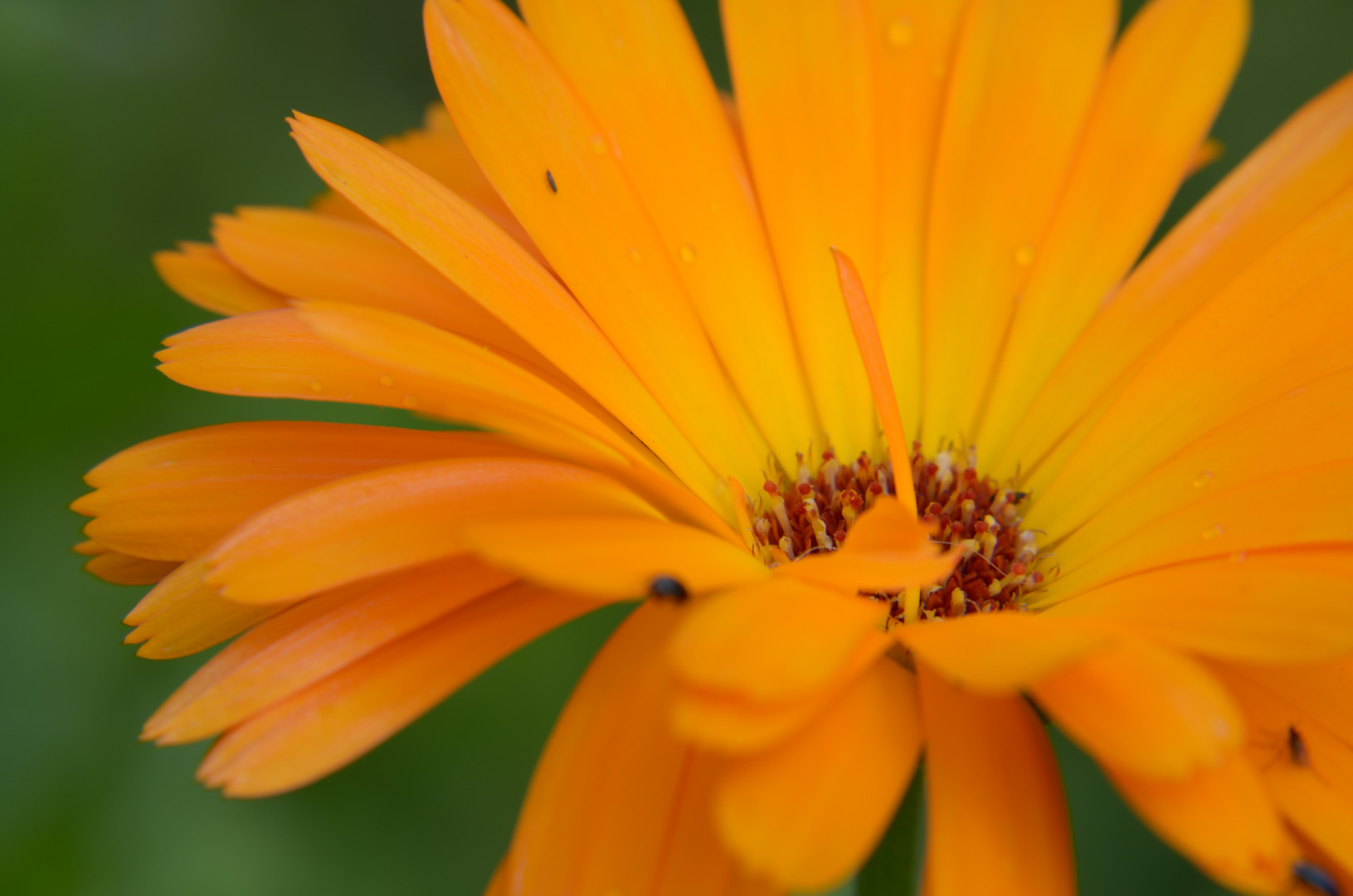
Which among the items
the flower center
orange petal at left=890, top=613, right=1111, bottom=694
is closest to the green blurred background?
the flower center

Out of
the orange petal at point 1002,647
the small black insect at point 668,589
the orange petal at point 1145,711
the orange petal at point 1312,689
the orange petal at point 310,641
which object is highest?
the orange petal at point 310,641

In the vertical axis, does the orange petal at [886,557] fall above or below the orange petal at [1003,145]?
below

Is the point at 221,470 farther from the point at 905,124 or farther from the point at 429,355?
the point at 905,124

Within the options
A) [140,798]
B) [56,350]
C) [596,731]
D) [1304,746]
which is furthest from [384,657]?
[56,350]

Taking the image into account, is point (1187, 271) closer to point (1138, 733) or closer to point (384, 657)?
point (1138, 733)

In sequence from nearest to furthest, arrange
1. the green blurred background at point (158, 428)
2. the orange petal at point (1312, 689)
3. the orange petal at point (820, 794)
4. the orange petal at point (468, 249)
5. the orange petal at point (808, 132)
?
the orange petal at point (820, 794), the orange petal at point (1312, 689), the orange petal at point (468, 249), the orange petal at point (808, 132), the green blurred background at point (158, 428)

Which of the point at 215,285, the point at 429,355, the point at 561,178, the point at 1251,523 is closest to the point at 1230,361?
the point at 1251,523

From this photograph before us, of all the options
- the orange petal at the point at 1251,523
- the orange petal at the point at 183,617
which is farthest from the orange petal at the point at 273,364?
the orange petal at the point at 1251,523

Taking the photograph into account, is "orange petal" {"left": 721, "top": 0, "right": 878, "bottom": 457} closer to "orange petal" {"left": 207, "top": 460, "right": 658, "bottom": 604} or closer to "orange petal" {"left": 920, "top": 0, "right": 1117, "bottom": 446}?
"orange petal" {"left": 920, "top": 0, "right": 1117, "bottom": 446}

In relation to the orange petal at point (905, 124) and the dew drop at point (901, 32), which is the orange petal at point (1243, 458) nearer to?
the orange petal at point (905, 124)
